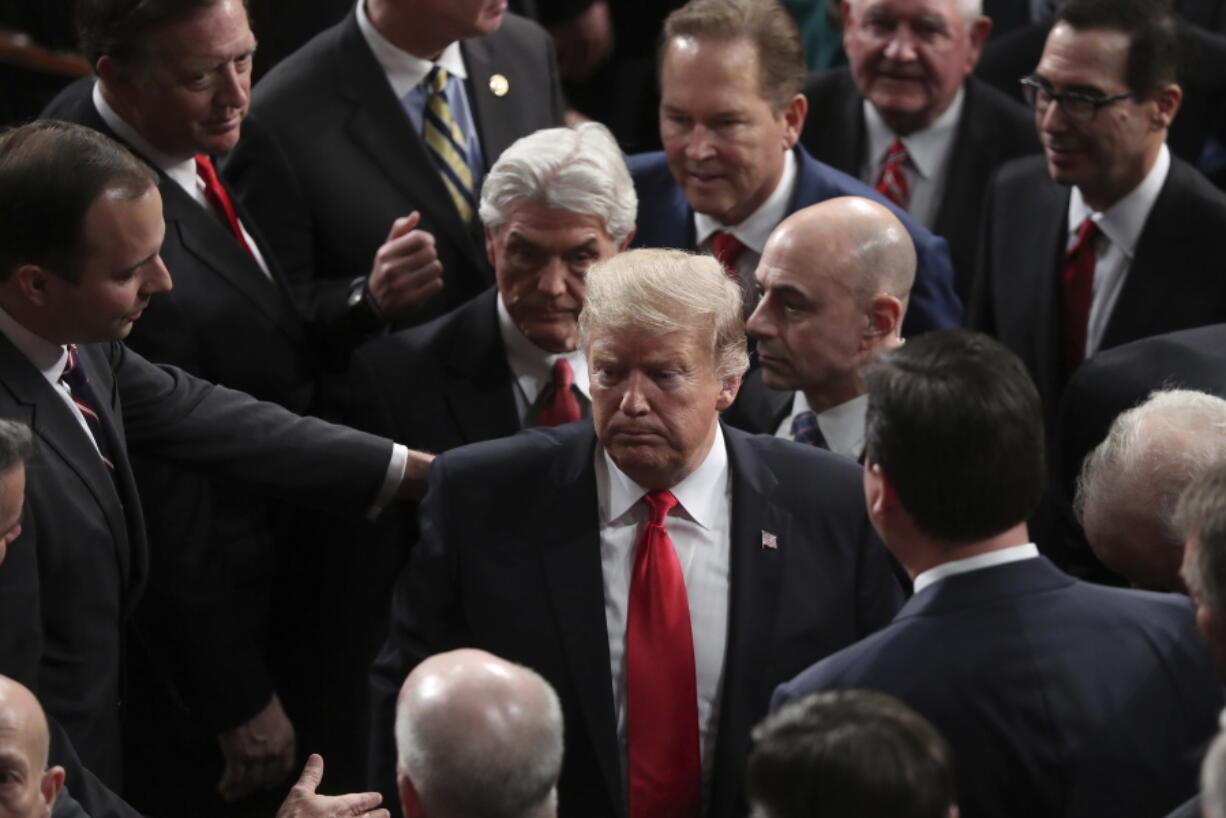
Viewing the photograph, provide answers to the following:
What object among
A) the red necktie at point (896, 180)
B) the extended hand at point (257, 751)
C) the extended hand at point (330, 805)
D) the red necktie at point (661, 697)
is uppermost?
the red necktie at point (896, 180)

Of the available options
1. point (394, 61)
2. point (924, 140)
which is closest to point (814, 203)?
point (924, 140)

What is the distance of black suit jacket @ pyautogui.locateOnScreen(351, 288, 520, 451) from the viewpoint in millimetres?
3889

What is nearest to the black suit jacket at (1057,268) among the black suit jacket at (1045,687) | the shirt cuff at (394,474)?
the shirt cuff at (394,474)

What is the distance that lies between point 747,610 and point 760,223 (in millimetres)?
1566

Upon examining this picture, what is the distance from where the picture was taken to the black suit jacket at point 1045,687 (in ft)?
8.43

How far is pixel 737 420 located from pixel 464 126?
110cm

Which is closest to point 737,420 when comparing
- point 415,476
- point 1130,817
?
point 415,476

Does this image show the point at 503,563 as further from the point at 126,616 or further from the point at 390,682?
the point at 126,616

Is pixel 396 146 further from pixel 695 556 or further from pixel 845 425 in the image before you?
pixel 695 556

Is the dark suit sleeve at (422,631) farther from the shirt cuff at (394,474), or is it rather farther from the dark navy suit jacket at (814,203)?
the dark navy suit jacket at (814,203)

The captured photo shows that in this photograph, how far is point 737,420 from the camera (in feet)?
13.6

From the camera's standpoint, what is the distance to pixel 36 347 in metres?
3.29

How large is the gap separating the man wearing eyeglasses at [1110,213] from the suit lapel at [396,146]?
144cm

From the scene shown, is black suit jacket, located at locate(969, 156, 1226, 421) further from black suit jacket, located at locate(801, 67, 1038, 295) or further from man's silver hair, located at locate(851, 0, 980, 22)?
man's silver hair, located at locate(851, 0, 980, 22)
